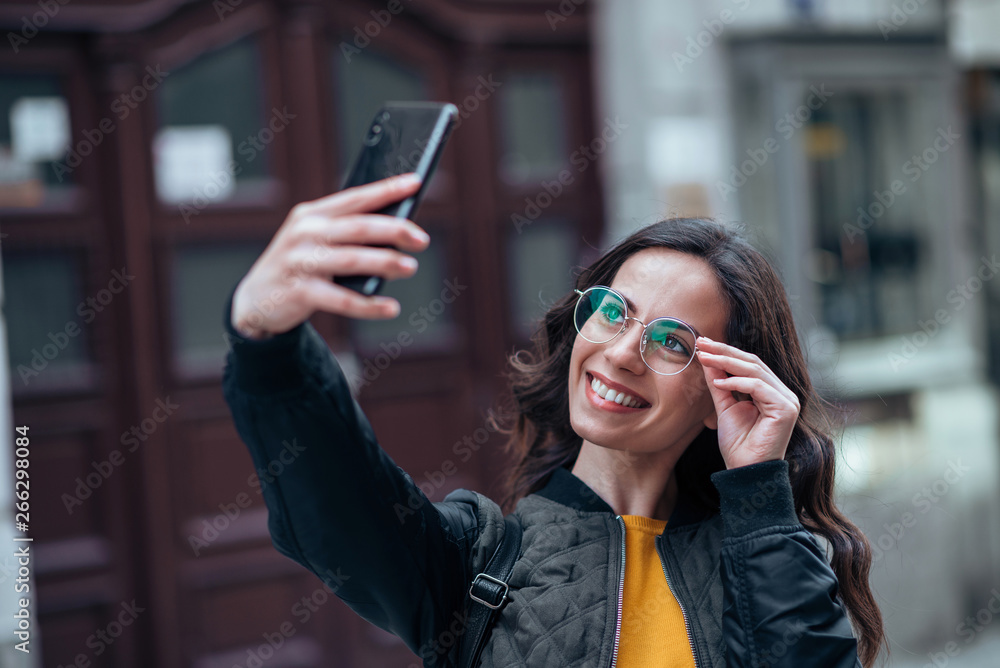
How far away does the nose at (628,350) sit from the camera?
1.57 m

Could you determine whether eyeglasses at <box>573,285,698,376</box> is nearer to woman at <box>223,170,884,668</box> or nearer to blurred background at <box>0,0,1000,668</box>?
woman at <box>223,170,884,668</box>

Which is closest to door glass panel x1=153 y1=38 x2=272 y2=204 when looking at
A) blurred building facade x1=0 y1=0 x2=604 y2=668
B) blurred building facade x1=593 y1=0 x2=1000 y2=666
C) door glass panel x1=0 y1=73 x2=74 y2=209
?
blurred building facade x1=0 y1=0 x2=604 y2=668

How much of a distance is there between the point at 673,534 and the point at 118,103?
10.0ft

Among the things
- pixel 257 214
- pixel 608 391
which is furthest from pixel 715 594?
pixel 257 214

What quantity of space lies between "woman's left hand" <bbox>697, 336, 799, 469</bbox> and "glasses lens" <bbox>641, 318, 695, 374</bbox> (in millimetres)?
30

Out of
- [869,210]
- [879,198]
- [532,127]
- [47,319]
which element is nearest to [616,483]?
[47,319]

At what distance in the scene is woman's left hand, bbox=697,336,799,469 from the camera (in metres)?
1.54

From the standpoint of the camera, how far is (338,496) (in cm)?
127

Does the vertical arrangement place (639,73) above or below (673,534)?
above

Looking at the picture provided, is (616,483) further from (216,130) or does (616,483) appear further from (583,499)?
(216,130)

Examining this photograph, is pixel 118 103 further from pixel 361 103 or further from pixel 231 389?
pixel 231 389

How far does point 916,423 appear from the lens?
5.06 m

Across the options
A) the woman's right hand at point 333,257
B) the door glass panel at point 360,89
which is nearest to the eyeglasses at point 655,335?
the woman's right hand at point 333,257

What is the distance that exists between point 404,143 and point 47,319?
9.53 feet
